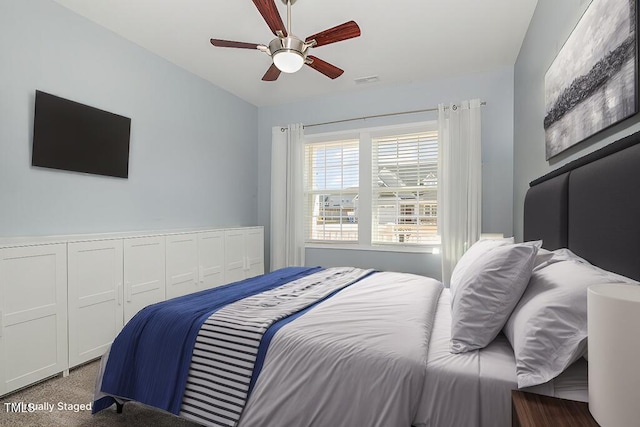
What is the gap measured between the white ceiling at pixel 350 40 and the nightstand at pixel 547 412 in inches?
105

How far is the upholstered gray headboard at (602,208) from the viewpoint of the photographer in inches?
41.6

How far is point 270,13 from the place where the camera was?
2.05m

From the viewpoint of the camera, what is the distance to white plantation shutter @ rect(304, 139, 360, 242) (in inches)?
177

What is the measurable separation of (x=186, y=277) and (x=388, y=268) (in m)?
2.30

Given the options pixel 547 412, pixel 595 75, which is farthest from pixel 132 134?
pixel 547 412

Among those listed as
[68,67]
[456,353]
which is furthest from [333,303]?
[68,67]

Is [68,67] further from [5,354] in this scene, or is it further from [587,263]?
[587,263]

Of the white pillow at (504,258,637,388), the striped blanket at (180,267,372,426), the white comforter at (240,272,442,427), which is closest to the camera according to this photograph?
the white pillow at (504,258,637,388)

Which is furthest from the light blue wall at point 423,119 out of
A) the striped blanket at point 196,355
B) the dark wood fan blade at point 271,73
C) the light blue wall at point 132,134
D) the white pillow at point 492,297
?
the white pillow at point 492,297

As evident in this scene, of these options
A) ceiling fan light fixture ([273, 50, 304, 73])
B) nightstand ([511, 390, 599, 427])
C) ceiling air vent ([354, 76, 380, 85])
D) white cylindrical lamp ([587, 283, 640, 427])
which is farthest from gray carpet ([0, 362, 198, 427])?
ceiling air vent ([354, 76, 380, 85])

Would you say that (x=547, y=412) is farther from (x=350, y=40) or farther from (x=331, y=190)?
(x=331, y=190)

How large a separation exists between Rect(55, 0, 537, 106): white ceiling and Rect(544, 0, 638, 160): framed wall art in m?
1.11

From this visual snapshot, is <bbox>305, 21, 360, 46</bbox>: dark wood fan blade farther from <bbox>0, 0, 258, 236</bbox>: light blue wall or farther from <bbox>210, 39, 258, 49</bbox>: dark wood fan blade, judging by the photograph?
<bbox>0, 0, 258, 236</bbox>: light blue wall

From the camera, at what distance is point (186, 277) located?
338cm
